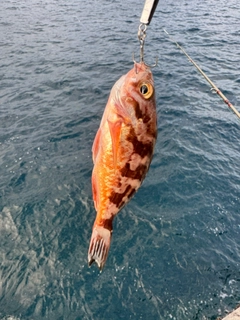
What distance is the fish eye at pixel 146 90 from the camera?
304 cm

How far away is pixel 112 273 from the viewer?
6.89 m

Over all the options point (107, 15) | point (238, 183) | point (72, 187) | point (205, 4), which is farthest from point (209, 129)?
point (205, 4)

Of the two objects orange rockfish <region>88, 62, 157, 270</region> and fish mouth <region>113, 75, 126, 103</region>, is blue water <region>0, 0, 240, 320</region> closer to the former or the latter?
orange rockfish <region>88, 62, 157, 270</region>

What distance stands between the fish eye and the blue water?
15.9 ft

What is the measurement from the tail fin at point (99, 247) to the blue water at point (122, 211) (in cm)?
382

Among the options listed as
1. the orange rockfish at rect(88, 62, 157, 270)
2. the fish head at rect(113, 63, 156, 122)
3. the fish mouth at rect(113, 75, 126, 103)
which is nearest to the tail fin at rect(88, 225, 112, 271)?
the orange rockfish at rect(88, 62, 157, 270)

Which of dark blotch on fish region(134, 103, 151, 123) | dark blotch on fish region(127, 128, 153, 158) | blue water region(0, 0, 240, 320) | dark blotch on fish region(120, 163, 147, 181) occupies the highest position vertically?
dark blotch on fish region(134, 103, 151, 123)

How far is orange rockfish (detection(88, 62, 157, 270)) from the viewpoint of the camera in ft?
9.71

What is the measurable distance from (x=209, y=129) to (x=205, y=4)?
22414 millimetres

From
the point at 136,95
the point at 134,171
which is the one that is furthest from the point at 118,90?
the point at 134,171

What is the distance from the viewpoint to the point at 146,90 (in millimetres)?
3053

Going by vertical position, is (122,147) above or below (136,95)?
below

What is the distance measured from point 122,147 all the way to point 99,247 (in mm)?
981

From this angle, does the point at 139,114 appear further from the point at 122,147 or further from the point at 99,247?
the point at 99,247
